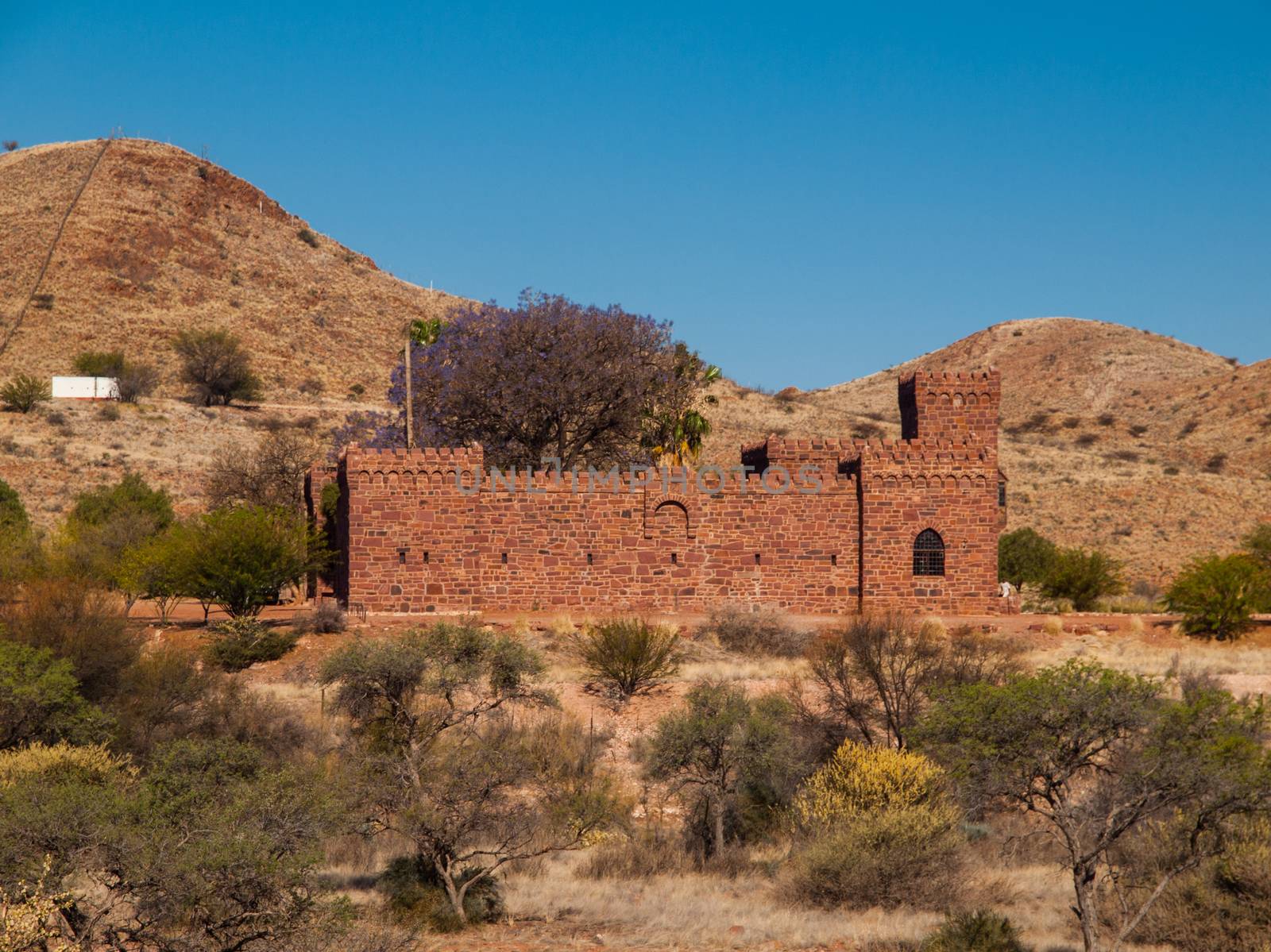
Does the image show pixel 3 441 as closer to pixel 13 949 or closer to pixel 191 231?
pixel 191 231

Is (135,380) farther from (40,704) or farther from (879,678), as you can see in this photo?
(879,678)

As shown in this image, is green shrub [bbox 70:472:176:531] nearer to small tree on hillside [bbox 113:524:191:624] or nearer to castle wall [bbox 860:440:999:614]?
small tree on hillside [bbox 113:524:191:624]

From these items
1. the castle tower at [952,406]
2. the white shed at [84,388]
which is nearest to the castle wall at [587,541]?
the castle tower at [952,406]

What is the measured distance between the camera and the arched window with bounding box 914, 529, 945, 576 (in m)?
30.4

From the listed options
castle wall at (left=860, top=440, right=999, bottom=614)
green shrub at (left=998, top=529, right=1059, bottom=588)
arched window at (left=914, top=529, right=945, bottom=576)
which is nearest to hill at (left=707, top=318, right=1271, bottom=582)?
green shrub at (left=998, top=529, right=1059, bottom=588)

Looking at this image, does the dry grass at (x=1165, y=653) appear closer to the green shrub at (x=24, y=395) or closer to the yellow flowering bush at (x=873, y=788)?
the yellow flowering bush at (x=873, y=788)


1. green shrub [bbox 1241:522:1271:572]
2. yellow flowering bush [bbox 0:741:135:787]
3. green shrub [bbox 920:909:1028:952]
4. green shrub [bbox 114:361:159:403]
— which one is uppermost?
green shrub [bbox 114:361:159:403]

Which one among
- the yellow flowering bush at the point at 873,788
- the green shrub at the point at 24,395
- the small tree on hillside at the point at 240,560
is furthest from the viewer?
the green shrub at the point at 24,395

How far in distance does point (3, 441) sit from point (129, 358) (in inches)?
736

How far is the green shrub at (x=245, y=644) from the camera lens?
85.0 feet

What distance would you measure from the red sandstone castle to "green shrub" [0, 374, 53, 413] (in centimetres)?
3535

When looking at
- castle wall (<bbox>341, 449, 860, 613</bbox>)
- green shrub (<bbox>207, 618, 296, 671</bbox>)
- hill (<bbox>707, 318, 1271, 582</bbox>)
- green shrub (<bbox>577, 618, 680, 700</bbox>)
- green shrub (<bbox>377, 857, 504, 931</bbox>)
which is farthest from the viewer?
hill (<bbox>707, 318, 1271, 582</bbox>)

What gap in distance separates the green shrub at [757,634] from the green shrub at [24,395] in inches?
1663

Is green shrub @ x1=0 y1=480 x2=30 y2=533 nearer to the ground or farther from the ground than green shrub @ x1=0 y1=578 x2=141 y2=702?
farther from the ground
